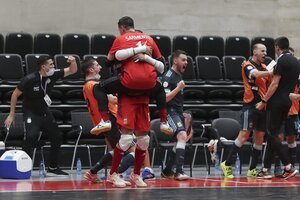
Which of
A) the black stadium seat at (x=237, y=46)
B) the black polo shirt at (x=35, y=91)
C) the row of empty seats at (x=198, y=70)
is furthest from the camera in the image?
the black stadium seat at (x=237, y=46)

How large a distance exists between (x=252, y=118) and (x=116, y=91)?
3054 mm

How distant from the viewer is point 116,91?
11.1 m

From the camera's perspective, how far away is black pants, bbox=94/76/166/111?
11.0 meters

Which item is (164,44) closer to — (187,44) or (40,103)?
(187,44)

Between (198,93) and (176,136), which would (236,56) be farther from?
(176,136)

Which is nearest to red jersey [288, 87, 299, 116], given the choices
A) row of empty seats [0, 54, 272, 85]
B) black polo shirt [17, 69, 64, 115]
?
row of empty seats [0, 54, 272, 85]

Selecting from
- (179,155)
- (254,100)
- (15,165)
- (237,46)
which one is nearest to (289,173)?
(254,100)

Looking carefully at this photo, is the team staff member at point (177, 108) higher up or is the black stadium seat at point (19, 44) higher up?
the black stadium seat at point (19, 44)

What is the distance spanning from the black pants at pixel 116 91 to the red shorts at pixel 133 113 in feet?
0.34

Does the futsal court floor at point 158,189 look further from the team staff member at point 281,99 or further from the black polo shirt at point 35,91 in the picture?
the black polo shirt at point 35,91

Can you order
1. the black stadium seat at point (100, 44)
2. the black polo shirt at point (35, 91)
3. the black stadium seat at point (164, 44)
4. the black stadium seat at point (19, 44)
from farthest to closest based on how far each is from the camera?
the black stadium seat at point (164, 44), the black stadium seat at point (100, 44), the black stadium seat at point (19, 44), the black polo shirt at point (35, 91)

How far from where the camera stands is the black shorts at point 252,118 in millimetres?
13273

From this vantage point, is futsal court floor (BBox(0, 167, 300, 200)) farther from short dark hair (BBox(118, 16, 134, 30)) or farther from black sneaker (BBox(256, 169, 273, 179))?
short dark hair (BBox(118, 16, 134, 30))

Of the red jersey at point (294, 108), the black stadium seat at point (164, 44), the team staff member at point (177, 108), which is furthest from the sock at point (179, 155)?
the black stadium seat at point (164, 44)
